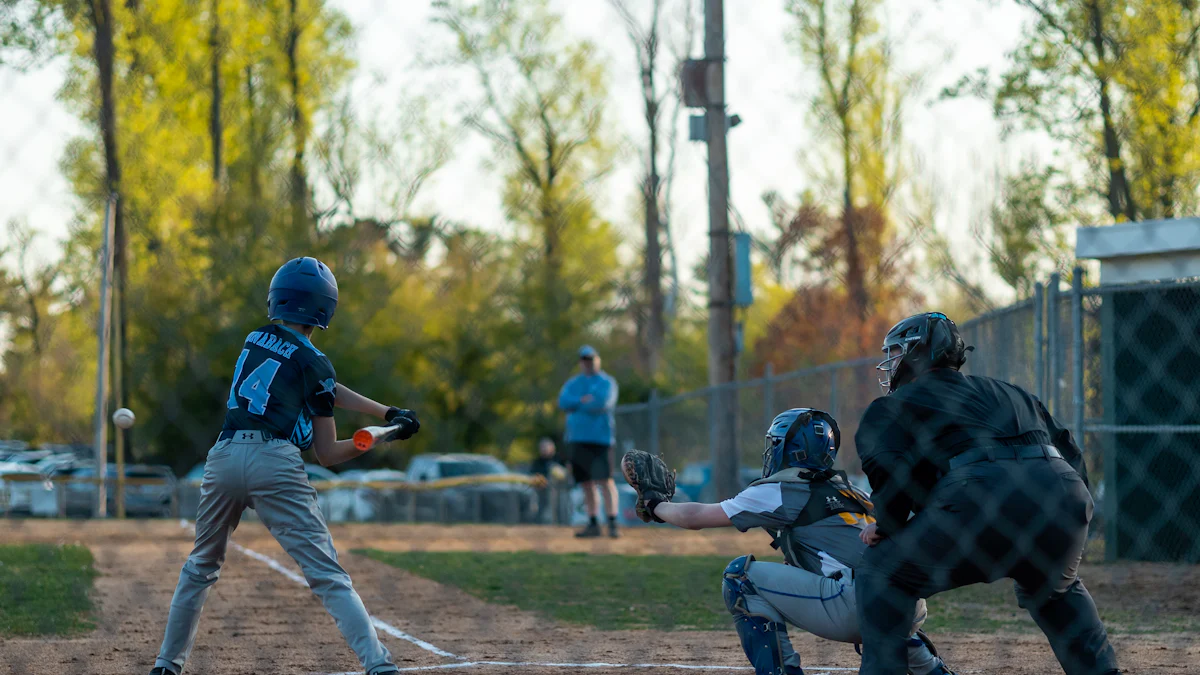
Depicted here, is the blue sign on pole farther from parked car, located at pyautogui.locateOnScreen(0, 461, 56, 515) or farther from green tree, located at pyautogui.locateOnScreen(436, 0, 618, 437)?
parked car, located at pyautogui.locateOnScreen(0, 461, 56, 515)

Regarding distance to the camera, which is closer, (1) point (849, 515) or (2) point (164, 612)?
(1) point (849, 515)

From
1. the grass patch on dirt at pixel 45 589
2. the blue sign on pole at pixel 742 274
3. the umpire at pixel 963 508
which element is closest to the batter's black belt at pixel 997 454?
the umpire at pixel 963 508

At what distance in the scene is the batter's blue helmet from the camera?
4973 mm

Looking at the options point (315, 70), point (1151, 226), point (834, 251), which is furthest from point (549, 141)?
point (315, 70)

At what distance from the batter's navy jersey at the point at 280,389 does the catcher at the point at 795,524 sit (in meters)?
1.23

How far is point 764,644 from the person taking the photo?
443cm

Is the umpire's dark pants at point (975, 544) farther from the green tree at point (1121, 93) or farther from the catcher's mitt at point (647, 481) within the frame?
the green tree at point (1121, 93)

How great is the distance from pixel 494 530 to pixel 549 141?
457cm

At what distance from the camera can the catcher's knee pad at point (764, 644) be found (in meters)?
4.41

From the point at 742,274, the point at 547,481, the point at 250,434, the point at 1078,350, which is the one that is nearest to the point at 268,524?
the point at 250,434

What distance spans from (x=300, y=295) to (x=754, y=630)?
2.13 m

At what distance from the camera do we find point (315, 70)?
21.9ft

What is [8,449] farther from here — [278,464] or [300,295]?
[278,464]

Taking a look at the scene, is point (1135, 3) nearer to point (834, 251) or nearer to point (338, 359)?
point (834, 251)
